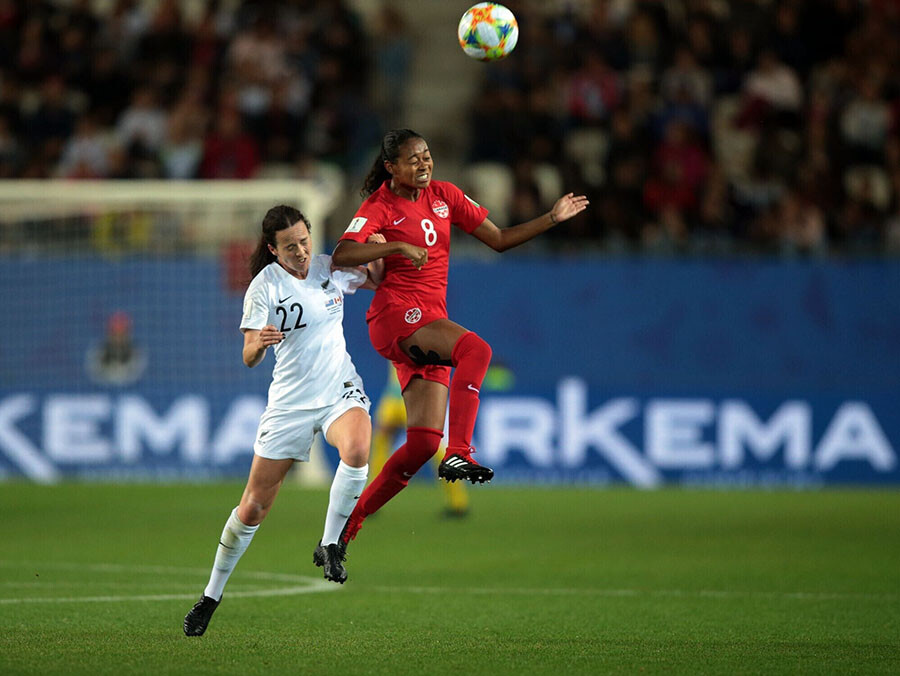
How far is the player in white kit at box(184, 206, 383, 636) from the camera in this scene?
25.8 feet

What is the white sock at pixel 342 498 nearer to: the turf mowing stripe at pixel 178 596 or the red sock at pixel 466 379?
the red sock at pixel 466 379

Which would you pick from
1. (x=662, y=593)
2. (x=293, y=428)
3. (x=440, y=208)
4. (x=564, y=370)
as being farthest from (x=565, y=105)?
(x=293, y=428)

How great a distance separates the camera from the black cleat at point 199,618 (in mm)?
7902

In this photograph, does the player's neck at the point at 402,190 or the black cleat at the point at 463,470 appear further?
the player's neck at the point at 402,190

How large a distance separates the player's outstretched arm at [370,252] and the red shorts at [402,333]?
515 mm

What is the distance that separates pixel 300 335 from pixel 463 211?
159 cm

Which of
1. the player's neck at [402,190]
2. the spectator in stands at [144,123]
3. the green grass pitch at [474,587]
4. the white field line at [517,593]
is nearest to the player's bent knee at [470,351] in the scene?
the player's neck at [402,190]

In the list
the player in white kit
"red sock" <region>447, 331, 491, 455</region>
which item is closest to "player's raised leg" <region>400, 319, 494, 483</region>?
"red sock" <region>447, 331, 491, 455</region>

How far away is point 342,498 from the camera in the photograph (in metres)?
8.30

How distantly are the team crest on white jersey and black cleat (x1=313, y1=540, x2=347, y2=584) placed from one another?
2054 mm

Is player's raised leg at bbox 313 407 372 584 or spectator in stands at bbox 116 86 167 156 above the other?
spectator in stands at bbox 116 86 167 156

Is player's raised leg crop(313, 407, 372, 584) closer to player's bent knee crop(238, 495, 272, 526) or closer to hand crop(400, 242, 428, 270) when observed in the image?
player's bent knee crop(238, 495, 272, 526)

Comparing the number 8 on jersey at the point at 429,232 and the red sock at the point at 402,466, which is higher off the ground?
the number 8 on jersey at the point at 429,232

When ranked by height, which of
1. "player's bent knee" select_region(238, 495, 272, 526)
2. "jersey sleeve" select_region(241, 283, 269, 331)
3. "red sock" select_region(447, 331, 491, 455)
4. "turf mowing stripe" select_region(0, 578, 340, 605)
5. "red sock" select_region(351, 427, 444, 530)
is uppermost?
"jersey sleeve" select_region(241, 283, 269, 331)
